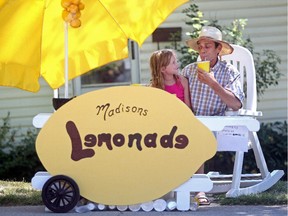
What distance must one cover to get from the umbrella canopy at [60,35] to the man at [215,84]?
512mm

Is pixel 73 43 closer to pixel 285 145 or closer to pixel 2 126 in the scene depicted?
pixel 2 126

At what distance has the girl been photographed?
266 inches

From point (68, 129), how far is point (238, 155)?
1.66m

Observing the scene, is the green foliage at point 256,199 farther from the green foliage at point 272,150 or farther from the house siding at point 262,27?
the house siding at point 262,27

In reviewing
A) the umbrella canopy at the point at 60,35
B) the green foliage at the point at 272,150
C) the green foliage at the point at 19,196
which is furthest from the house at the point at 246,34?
the umbrella canopy at the point at 60,35

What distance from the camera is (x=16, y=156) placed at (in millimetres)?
10375

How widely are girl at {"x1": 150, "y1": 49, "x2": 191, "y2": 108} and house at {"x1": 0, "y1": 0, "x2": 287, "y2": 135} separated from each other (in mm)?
3836

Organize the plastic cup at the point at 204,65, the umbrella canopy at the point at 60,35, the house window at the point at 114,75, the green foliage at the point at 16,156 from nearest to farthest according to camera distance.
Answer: the plastic cup at the point at 204,65 < the umbrella canopy at the point at 60,35 < the green foliage at the point at 16,156 < the house window at the point at 114,75

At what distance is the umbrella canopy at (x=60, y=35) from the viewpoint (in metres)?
7.05

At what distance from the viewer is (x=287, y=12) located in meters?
10.9

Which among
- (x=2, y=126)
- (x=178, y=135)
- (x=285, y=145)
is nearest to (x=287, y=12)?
(x=285, y=145)

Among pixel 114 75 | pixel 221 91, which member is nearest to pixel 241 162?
pixel 221 91

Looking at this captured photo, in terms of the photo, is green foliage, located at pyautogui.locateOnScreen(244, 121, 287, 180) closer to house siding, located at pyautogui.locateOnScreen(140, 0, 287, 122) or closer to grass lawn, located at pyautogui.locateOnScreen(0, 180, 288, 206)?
house siding, located at pyautogui.locateOnScreen(140, 0, 287, 122)

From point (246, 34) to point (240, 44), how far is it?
102 cm
